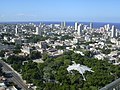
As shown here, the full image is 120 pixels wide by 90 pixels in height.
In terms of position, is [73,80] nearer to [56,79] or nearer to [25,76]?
[56,79]

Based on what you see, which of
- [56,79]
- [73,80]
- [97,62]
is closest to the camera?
[73,80]

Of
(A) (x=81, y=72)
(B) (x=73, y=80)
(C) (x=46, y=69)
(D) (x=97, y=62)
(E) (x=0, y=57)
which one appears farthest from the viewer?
(E) (x=0, y=57)

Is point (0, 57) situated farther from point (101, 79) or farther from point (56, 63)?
point (101, 79)

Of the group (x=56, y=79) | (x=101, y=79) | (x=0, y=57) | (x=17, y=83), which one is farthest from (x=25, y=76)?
(x=0, y=57)

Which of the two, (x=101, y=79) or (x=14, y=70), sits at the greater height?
(x=101, y=79)

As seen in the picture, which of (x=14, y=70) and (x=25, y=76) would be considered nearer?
(x=25, y=76)

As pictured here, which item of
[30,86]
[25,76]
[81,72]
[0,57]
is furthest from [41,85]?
[0,57]

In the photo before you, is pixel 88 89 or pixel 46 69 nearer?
pixel 88 89

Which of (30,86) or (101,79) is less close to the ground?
(101,79)

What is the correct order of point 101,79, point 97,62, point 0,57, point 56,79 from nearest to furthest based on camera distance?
point 101,79, point 56,79, point 97,62, point 0,57
